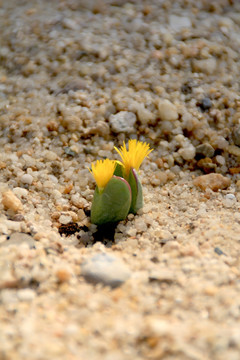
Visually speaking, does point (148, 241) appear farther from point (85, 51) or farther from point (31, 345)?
point (85, 51)

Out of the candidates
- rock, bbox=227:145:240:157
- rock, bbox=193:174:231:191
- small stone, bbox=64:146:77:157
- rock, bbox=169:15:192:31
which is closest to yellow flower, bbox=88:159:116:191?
small stone, bbox=64:146:77:157

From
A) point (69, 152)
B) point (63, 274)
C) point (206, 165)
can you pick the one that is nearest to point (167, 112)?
point (206, 165)

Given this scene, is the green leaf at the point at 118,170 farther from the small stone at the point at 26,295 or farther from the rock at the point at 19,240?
the small stone at the point at 26,295

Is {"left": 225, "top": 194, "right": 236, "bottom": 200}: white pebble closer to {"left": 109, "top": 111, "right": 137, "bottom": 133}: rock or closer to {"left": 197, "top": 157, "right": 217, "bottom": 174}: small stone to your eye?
{"left": 197, "top": 157, "right": 217, "bottom": 174}: small stone

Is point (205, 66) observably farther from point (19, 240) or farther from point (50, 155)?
point (19, 240)

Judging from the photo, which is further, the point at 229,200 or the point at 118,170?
the point at 229,200

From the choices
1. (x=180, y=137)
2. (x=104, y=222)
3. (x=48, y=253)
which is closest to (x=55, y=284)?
(x=48, y=253)

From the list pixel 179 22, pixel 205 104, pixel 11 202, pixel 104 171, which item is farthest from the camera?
pixel 179 22
